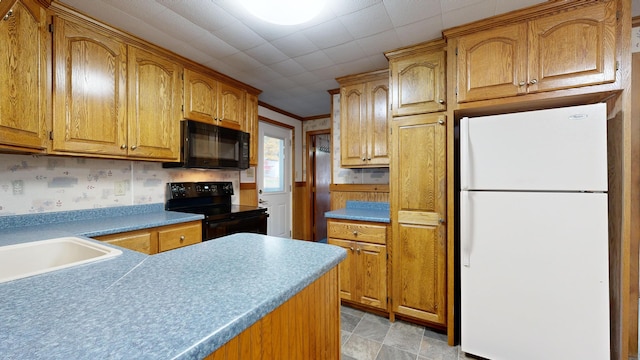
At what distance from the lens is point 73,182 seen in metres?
1.97

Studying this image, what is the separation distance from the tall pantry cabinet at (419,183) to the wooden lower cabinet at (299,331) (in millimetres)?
1230

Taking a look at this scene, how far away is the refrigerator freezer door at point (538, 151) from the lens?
1.45m

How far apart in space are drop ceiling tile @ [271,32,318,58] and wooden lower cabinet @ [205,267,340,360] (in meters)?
1.76

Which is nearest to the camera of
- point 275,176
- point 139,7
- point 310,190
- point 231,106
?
point 139,7

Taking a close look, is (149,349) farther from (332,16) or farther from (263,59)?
(263,59)

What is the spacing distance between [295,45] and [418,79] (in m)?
1.02

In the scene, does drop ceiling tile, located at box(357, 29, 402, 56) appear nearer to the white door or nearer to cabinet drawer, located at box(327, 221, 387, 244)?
cabinet drawer, located at box(327, 221, 387, 244)

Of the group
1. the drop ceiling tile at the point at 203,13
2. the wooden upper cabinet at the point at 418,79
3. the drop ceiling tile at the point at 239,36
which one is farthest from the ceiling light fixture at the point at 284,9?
the wooden upper cabinet at the point at 418,79

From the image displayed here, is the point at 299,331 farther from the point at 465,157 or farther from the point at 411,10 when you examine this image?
the point at 411,10

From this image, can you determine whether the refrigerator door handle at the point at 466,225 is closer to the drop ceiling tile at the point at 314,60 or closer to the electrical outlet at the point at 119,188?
the drop ceiling tile at the point at 314,60

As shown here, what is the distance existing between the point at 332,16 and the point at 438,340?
2415 mm

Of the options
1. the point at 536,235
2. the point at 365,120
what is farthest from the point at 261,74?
the point at 536,235

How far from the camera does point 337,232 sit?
2426 millimetres

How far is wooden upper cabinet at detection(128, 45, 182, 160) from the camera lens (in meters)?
2.03
